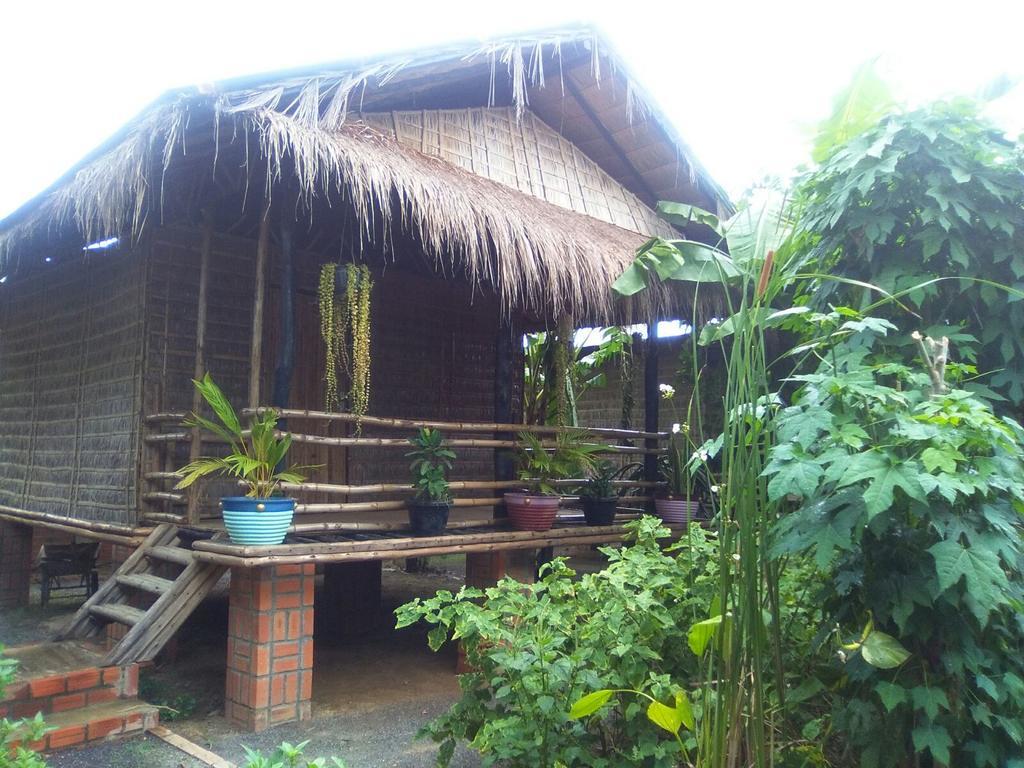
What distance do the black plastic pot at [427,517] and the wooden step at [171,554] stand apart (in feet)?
4.08

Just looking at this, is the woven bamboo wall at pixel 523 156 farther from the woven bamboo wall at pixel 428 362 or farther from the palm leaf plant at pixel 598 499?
the palm leaf plant at pixel 598 499

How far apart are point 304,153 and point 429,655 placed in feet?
11.4

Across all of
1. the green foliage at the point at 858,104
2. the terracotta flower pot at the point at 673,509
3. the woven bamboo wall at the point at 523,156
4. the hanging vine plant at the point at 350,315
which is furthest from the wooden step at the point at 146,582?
the green foliage at the point at 858,104

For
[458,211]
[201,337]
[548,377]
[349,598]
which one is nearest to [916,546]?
[458,211]

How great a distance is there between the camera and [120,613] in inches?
169

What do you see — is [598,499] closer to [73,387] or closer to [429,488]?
[429,488]

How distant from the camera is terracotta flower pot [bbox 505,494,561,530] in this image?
536 cm

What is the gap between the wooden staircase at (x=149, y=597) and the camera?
3.92 meters

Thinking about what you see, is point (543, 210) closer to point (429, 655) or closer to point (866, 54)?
point (866, 54)

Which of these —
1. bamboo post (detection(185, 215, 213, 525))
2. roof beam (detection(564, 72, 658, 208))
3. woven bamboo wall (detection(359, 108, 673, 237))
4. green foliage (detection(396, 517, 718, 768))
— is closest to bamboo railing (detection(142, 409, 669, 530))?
bamboo post (detection(185, 215, 213, 525))

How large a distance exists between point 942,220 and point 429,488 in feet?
9.82

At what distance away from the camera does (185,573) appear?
Result: 13.5ft

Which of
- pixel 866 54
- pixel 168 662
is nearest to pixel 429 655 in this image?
pixel 168 662

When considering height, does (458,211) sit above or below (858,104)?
below
